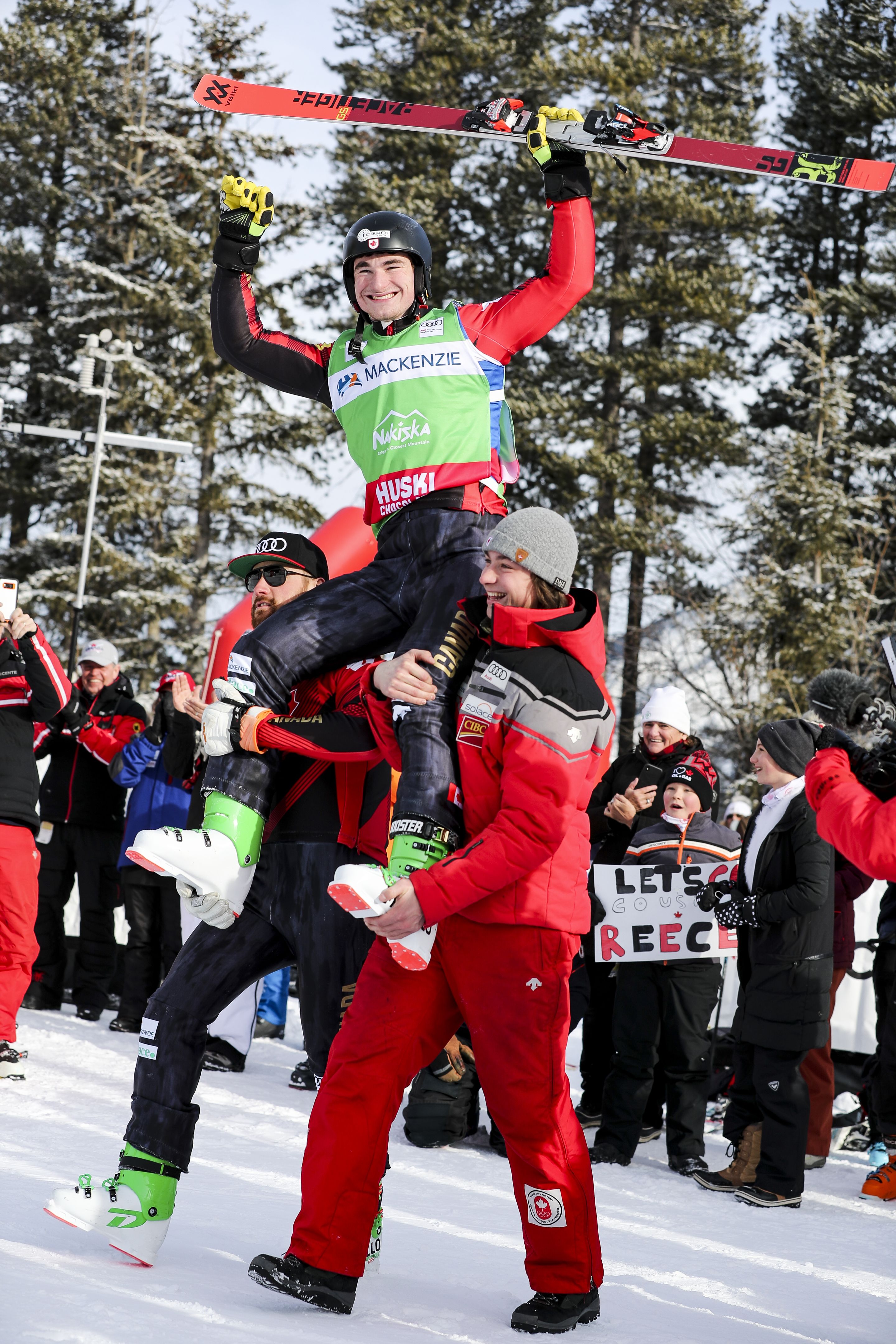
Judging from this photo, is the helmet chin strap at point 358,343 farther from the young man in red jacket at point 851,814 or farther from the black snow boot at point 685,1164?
the black snow boot at point 685,1164

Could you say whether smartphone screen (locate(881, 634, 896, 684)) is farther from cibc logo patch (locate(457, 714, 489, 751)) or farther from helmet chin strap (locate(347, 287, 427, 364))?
helmet chin strap (locate(347, 287, 427, 364))

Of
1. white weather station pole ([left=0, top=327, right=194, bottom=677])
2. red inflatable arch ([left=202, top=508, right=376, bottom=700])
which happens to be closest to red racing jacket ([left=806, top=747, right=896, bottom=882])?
red inflatable arch ([left=202, top=508, right=376, bottom=700])

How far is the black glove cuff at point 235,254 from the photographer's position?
4.02 m

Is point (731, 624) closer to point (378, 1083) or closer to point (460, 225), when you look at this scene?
point (460, 225)

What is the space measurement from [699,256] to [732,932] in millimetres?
20656

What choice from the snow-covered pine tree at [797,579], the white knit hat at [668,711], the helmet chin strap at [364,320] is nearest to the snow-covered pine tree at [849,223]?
the snow-covered pine tree at [797,579]

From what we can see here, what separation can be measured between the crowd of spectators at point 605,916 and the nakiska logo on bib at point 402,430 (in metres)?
0.79

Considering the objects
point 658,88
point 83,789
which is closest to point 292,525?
point 658,88

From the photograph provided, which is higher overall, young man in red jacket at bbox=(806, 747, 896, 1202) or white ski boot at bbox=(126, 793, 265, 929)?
young man in red jacket at bbox=(806, 747, 896, 1202)

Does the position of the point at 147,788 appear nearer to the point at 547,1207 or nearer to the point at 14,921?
the point at 14,921

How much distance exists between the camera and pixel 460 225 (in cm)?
2602

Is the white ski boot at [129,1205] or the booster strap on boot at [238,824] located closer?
the white ski boot at [129,1205]

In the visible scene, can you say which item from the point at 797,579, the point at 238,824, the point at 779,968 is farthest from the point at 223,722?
the point at 797,579

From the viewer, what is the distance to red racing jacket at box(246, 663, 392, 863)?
12.2 feet
